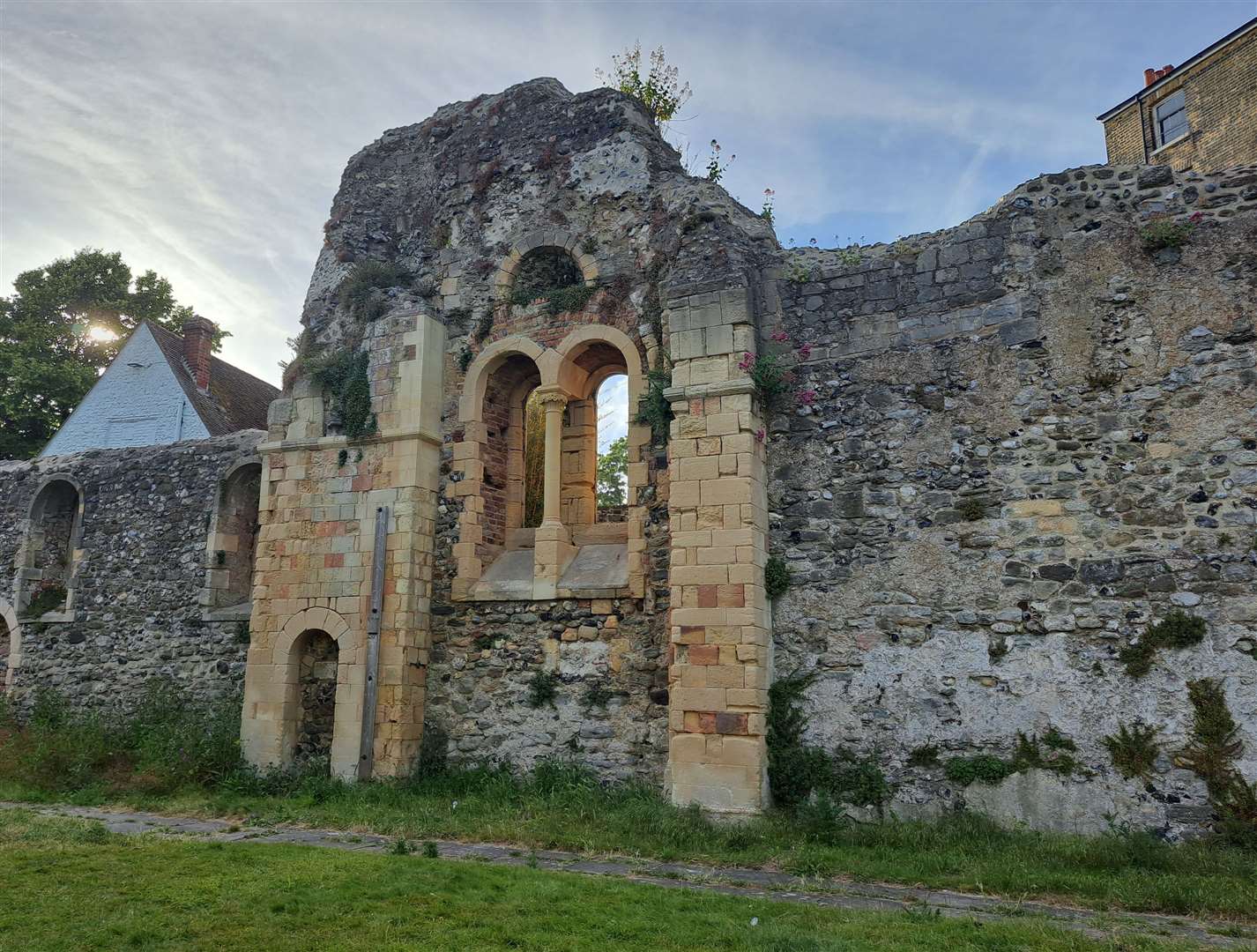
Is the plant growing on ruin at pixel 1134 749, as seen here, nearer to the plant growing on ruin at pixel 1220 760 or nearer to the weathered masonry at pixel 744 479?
the weathered masonry at pixel 744 479

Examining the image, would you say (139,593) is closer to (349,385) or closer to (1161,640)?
(349,385)

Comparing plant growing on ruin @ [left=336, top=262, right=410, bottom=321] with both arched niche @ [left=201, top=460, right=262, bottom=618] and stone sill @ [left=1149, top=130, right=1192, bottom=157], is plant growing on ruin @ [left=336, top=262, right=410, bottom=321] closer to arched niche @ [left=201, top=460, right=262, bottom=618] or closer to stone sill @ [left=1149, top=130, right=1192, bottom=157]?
arched niche @ [left=201, top=460, right=262, bottom=618]

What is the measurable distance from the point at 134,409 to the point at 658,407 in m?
14.9

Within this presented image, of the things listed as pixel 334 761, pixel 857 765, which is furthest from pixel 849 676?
pixel 334 761

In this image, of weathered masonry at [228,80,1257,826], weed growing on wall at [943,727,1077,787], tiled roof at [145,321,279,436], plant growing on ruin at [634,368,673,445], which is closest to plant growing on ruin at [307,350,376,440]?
weathered masonry at [228,80,1257,826]

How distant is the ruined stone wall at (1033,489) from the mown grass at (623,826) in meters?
0.69

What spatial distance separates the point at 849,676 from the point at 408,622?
507 cm

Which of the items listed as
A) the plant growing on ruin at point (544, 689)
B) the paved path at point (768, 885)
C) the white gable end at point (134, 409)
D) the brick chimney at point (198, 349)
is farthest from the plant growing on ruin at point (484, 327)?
the brick chimney at point (198, 349)

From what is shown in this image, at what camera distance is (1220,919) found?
19.4 ft

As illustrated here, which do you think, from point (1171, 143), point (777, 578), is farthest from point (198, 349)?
point (1171, 143)

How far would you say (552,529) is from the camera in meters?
10.8

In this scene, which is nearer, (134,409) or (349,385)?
(349,385)

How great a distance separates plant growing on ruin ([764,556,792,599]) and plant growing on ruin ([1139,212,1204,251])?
Result: 176 inches

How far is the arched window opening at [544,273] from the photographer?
11.8 m
